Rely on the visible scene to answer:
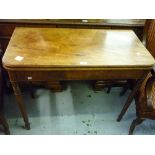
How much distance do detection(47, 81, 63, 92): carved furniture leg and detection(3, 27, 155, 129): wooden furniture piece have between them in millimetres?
569

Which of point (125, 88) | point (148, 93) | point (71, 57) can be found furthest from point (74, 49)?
point (125, 88)

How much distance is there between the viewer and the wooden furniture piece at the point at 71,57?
111cm

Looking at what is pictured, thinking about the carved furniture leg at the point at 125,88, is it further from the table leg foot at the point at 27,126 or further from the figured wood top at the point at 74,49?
the table leg foot at the point at 27,126

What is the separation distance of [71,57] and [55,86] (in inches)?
29.8

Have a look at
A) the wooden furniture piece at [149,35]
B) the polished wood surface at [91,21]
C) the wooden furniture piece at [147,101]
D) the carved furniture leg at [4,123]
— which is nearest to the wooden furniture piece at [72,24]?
the polished wood surface at [91,21]

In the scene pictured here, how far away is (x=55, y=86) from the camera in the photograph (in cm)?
188

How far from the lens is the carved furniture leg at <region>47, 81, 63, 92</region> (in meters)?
1.85

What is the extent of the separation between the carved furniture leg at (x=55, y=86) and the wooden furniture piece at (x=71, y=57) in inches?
22.4

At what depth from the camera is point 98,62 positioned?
114 cm

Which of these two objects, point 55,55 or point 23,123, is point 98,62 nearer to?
point 55,55

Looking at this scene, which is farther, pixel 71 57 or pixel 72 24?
pixel 72 24

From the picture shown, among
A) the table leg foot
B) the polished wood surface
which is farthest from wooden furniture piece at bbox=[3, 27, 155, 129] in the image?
the table leg foot

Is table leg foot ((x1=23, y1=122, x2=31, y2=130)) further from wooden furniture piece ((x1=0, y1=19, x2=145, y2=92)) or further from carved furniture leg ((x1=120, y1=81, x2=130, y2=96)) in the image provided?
carved furniture leg ((x1=120, y1=81, x2=130, y2=96))

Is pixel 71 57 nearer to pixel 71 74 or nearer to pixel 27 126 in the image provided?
pixel 71 74
